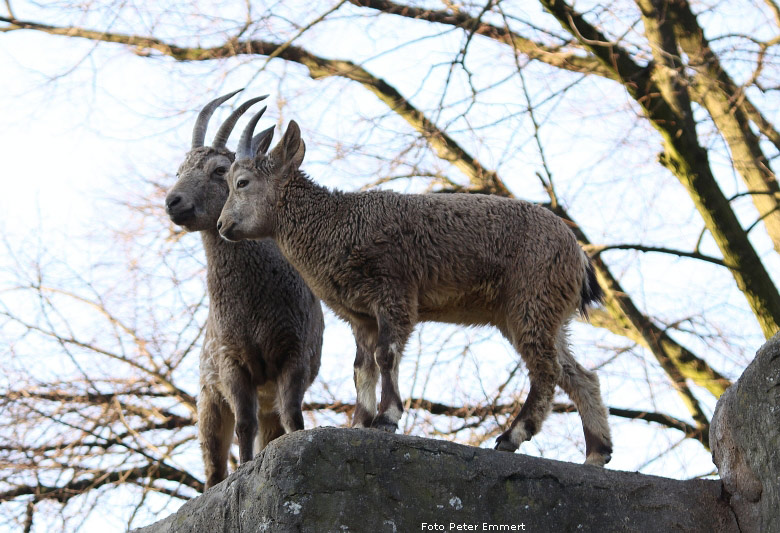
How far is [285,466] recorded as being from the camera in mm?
5465

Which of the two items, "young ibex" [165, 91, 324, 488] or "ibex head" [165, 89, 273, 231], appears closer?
"young ibex" [165, 91, 324, 488]

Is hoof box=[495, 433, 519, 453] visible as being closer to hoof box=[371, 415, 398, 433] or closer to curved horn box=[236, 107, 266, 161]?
hoof box=[371, 415, 398, 433]

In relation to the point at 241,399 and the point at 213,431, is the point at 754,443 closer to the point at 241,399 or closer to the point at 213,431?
the point at 241,399

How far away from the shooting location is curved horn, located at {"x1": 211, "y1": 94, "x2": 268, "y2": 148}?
26.4 feet

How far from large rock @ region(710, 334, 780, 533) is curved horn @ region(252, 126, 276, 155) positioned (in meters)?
3.47

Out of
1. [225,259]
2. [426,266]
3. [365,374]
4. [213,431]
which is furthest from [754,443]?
[213,431]

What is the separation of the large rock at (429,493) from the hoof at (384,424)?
14.6 inches

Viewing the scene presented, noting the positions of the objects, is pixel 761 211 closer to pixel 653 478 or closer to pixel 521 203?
pixel 521 203

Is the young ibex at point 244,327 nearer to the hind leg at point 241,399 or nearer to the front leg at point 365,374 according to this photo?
the hind leg at point 241,399

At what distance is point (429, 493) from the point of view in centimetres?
556

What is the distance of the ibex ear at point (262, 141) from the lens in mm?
7359

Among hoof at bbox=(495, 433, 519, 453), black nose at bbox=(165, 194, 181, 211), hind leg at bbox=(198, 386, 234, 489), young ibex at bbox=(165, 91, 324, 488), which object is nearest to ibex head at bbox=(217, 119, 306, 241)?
young ibex at bbox=(165, 91, 324, 488)

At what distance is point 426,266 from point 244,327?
155 centimetres

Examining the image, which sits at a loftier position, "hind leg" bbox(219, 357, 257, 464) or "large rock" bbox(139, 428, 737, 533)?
"hind leg" bbox(219, 357, 257, 464)
